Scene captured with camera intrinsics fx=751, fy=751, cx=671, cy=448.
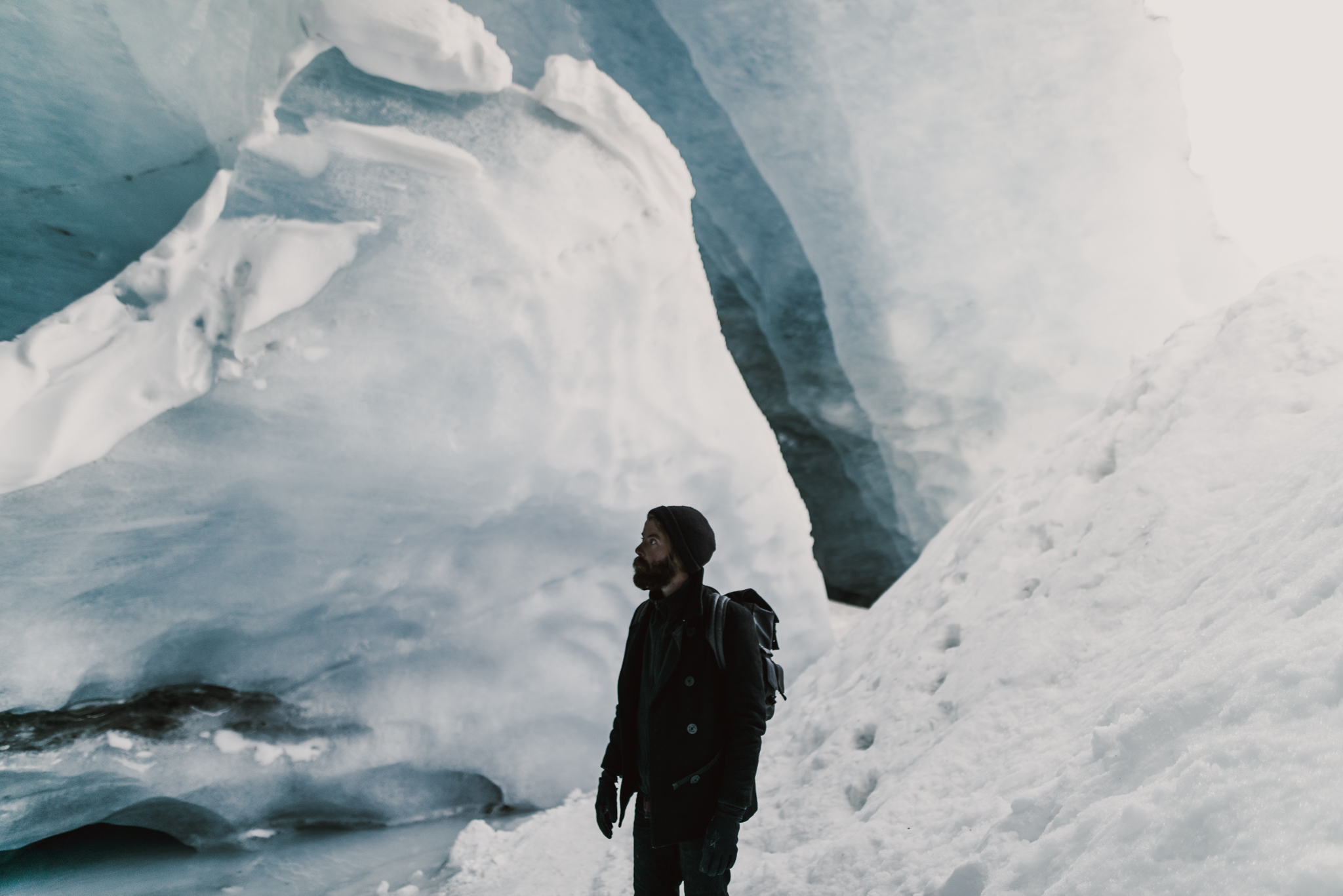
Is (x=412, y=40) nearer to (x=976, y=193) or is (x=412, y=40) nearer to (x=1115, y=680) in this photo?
(x=1115, y=680)

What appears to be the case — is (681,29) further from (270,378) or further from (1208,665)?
(1208,665)

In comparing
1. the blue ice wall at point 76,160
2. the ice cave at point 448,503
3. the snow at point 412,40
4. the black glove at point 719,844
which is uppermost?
the snow at point 412,40

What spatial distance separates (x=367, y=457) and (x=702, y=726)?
2093 mm

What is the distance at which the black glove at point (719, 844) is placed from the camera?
1330 mm

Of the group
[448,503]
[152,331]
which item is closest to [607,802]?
[448,503]

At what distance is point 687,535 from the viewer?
1.43m

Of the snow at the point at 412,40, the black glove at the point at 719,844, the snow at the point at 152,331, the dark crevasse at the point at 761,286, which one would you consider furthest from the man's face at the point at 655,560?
the dark crevasse at the point at 761,286

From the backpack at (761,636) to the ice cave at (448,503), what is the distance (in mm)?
467

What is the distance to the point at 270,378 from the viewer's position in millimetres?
2781

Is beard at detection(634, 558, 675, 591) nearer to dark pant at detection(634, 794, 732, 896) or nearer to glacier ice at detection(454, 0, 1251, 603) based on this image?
dark pant at detection(634, 794, 732, 896)

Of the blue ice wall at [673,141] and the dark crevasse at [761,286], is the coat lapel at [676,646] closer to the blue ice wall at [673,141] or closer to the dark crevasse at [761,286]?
the blue ice wall at [673,141]

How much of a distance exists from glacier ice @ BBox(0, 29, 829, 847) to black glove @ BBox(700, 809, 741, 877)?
83.3 inches

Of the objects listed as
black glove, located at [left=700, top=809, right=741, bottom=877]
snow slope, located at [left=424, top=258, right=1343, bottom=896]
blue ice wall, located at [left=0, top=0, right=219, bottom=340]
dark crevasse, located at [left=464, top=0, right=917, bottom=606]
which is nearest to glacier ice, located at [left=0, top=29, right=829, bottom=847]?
blue ice wall, located at [left=0, top=0, right=219, bottom=340]

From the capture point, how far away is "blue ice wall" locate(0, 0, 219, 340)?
253 cm
